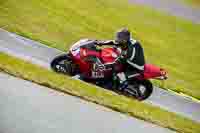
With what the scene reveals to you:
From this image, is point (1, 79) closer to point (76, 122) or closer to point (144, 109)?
point (76, 122)

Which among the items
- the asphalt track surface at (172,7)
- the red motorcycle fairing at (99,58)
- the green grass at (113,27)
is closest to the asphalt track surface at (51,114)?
the red motorcycle fairing at (99,58)

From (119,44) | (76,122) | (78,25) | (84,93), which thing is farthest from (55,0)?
(76,122)

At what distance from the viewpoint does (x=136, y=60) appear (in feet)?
36.3

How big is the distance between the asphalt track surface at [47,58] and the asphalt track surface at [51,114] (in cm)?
173

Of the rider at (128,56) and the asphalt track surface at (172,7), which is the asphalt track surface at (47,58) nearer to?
the rider at (128,56)

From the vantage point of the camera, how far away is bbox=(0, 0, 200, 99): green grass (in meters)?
12.2

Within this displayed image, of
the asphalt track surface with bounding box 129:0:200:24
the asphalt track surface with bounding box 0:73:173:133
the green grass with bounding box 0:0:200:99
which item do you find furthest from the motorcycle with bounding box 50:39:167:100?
the asphalt track surface with bounding box 129:0:200:24

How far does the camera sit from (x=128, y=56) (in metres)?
10.9

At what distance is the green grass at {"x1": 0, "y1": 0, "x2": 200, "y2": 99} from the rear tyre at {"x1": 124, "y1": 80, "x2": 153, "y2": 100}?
82cm

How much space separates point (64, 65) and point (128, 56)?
137 centimetres

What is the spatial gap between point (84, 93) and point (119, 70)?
1.49 m

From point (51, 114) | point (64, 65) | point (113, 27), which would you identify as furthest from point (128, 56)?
point (51, 114)

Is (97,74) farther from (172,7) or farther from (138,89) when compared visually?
(172,7)

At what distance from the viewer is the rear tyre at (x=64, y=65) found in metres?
11.0
